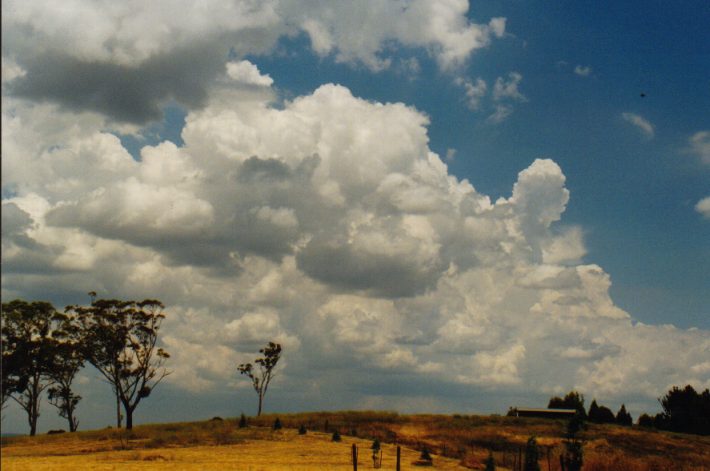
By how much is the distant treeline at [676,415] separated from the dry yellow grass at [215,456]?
46.9 m

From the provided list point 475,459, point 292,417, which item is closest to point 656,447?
point 475,459

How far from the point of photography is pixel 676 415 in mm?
91938

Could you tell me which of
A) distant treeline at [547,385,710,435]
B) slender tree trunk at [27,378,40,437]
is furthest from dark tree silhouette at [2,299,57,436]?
distant treeline at [547,385,710,435]

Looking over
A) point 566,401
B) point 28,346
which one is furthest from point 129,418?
point 566,401

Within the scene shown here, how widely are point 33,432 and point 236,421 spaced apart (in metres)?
25.8

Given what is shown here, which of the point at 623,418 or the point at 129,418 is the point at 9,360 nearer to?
the point at 129,418

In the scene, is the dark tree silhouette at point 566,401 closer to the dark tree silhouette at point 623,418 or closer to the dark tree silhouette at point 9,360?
the dark tree silhouette at point 623,418

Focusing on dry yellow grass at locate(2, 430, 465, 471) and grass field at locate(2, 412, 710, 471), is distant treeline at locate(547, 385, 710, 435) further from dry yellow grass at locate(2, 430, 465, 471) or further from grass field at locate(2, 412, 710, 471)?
dry yellow grass at locate(2, 430, 465, 471)

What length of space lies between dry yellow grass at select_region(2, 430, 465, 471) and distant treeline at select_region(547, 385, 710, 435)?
4690 cm

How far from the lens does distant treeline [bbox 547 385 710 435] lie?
292 feet

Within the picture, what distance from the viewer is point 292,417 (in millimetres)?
78250

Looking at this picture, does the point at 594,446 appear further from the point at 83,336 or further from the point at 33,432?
the point at 33,432

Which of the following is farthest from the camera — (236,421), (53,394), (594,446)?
(53,394)

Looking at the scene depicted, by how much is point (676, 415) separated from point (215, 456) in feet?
233
